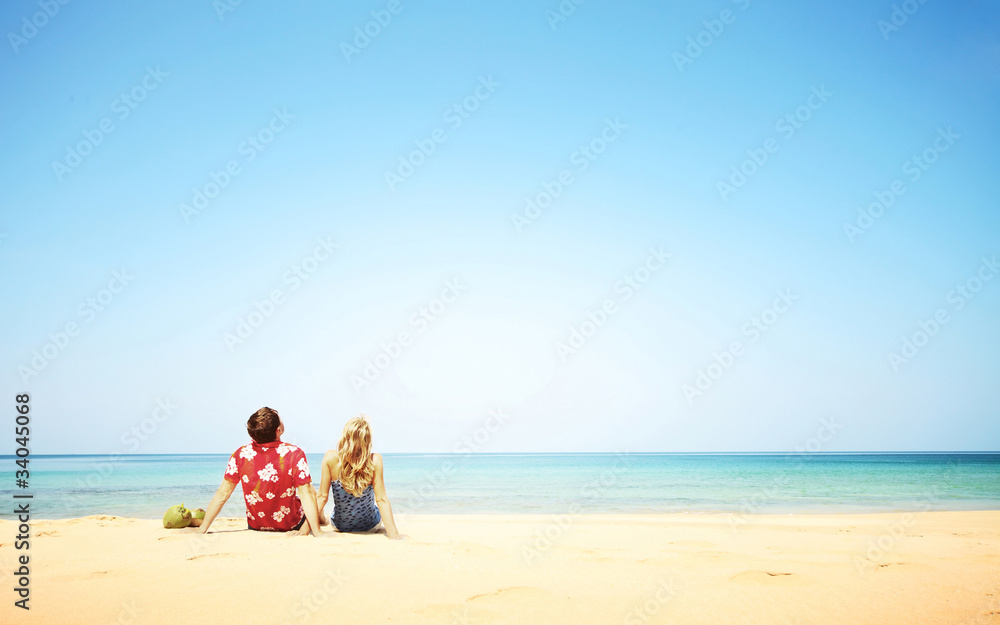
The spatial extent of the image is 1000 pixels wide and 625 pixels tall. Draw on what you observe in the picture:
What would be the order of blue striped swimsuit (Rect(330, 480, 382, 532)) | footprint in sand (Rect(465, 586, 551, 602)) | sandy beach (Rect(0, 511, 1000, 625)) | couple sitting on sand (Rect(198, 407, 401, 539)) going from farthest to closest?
blue striped swimsuit (Rect(330, 480, 382, 532)) < couple sitting on sand (Rect(198, 407, 401, 539)) < footprint in sand (Rect(465, 586, 551, 602)) < sandy beach (Rect(0, 511, 1000, 625))

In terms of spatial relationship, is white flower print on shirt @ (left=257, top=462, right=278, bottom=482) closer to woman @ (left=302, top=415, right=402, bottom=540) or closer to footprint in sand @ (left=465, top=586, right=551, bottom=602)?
woman @ (left=302, top=415, right=402, bottom=540)

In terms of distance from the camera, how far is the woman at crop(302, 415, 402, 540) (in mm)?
6125

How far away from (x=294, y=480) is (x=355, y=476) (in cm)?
63

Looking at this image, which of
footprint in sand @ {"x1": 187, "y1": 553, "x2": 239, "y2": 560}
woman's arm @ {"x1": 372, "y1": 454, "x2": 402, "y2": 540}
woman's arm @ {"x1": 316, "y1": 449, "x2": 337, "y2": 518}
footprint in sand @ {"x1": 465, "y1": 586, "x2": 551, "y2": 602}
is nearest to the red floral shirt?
woman's arm @ {"x1": 316, "y1": 449, "x2": 337, "y2": 518}

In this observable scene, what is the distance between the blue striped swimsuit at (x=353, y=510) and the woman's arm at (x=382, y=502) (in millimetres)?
139

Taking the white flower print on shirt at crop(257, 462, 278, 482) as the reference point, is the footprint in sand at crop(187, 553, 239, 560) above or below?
below

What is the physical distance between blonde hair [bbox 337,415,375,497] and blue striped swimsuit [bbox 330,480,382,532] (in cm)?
16

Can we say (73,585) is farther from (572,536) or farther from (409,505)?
(409,505)

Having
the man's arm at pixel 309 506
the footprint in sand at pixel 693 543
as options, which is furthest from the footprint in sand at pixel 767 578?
the man's arm at pixel 309 506

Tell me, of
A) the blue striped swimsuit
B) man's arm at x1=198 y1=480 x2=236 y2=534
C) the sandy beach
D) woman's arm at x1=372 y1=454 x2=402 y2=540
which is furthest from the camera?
the blue striped swimsuit

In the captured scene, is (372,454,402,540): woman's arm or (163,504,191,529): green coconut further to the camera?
(163,504,191,529): green coconut

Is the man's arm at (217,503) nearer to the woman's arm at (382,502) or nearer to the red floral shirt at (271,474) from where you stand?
the red floral shirt at (271,474)

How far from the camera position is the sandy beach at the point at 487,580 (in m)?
3.53

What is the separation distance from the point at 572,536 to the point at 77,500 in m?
13.8
